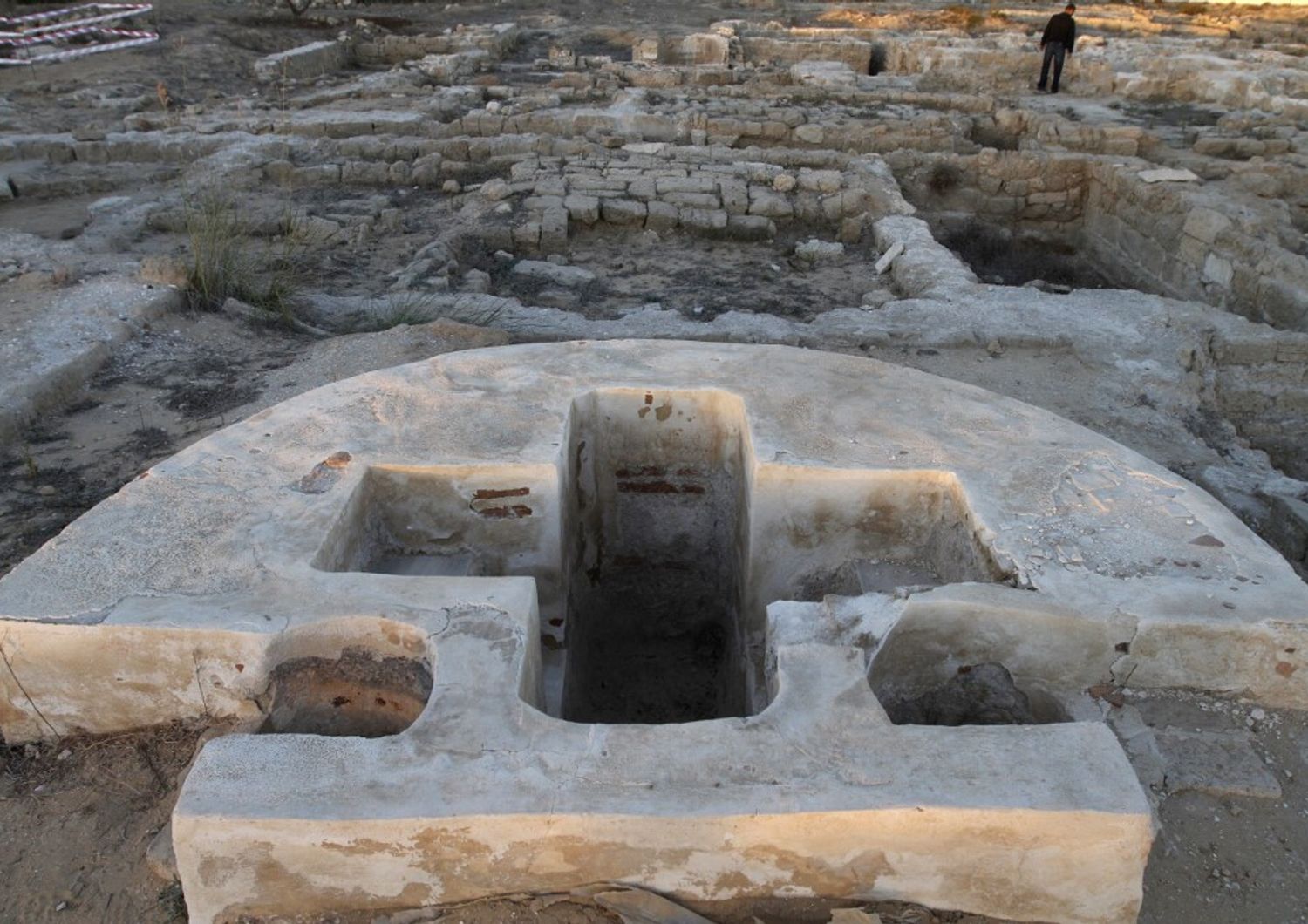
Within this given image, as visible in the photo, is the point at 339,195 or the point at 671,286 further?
the point at 339,195

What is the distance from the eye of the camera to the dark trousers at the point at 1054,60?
1288cm

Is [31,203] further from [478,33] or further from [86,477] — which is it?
[478,33]

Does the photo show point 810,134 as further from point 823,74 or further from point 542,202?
point 542,202

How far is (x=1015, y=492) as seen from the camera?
120 inches

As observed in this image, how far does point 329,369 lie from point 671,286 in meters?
2.74

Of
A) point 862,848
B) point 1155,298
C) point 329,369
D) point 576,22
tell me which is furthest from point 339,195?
A: point 576,22

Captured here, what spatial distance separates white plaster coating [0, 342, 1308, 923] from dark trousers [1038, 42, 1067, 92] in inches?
448

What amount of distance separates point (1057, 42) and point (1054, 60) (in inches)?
14.8

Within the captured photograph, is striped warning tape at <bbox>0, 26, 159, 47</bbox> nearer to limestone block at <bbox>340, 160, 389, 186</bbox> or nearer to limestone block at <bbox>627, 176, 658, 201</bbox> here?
limestone block at <bbox>340, 160, 389, 186</bbox>

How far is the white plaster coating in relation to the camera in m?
1.96

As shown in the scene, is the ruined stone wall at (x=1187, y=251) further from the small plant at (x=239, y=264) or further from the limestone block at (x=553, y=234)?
the small plant at (x=239, y=264)

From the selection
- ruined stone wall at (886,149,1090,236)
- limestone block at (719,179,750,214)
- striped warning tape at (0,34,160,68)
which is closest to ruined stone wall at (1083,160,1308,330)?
ruined stone wall at (886,149,1090,236)

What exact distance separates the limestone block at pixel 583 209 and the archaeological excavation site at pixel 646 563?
0.12 metres

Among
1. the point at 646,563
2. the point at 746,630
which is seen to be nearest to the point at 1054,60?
the point at 646,563
